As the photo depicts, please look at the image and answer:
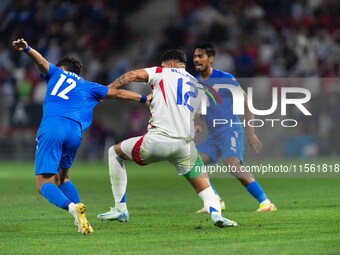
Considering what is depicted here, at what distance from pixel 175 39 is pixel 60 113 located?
18490 mm

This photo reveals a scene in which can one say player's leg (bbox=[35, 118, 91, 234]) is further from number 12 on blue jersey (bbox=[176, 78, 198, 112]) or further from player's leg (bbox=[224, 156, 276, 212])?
player's leg (bbox=[224, 156, 276, 212])

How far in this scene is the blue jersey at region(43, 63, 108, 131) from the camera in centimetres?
1096

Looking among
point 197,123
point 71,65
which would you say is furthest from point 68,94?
point 197,123

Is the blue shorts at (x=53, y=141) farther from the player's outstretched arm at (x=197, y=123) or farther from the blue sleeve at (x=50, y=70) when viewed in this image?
the player's outstretched arm at (x=197, y=123)

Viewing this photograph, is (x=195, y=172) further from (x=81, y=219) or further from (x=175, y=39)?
(x=175, y=39)

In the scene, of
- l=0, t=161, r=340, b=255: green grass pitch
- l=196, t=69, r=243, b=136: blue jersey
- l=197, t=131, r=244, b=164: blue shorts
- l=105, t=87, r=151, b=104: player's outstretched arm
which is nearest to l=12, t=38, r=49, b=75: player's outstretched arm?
l=105, t=87, r=151, b=104: player's outstretched arm

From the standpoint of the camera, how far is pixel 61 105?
36.1 ft

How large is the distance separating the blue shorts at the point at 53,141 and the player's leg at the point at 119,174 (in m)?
0.67

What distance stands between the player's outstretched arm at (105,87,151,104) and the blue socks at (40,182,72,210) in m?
1.25

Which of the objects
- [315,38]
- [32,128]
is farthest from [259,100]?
[32,128]

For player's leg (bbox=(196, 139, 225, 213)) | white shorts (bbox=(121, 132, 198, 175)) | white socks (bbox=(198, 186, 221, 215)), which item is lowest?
white socks (bbox=(198, 186, 221, 215))

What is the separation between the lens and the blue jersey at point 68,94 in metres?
11.0

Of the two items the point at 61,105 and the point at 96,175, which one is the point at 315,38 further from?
the point at 61,105

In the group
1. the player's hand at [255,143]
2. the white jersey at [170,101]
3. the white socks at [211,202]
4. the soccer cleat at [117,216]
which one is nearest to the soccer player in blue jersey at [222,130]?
the player's hand at [255,143]
